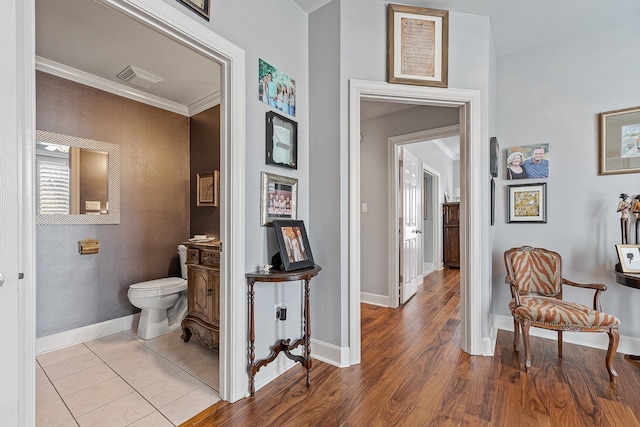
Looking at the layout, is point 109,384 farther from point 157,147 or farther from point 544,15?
point 544,15

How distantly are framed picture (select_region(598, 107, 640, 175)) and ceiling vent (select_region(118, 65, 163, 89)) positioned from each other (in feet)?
13.1

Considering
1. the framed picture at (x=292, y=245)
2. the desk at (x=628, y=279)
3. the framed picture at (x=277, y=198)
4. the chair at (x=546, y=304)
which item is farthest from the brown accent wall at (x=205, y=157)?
the desk at (x=628, y=279)

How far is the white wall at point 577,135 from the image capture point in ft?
7.97

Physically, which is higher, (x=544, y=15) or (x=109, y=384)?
(x=544, y=15)

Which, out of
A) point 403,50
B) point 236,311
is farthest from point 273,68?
point 236,311

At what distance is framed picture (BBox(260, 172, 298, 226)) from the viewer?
1.94 meters

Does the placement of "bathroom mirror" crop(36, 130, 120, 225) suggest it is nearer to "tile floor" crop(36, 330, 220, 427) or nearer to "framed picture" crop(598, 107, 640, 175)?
"tile floor" crop(36, 330, 220, 427)

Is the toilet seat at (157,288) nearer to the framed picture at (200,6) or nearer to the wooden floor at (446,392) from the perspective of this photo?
the wooden floor at (446,392)

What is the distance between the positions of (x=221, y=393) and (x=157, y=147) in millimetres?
2631

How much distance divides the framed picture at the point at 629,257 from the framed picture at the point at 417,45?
1.84 meters

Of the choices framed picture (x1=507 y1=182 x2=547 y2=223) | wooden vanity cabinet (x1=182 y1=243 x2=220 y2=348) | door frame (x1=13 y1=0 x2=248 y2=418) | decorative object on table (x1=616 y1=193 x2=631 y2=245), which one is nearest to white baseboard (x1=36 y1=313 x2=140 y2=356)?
wooden vanity cabinet (x1=182 y1=243 x2=220 y2=348)

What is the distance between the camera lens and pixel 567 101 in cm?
262

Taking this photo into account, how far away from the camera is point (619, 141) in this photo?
2.42 meters

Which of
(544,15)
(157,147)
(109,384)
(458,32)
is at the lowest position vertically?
(109,384)
